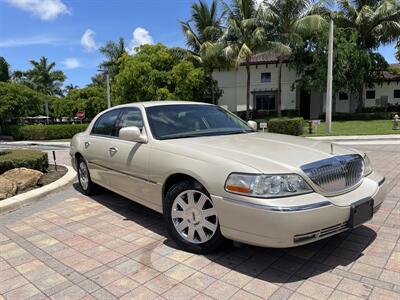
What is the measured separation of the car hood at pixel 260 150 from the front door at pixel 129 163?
1.55 feet

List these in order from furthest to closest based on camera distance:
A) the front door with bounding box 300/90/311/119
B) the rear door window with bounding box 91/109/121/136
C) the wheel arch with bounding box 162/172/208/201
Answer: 1. the front door with bounding box 300/90/311/119
2. the rear door window with bounding box 91/109/121/136
3. the wheel arch with bounding box 162/172/208/201

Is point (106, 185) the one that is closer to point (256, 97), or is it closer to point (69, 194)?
point (69, 194)

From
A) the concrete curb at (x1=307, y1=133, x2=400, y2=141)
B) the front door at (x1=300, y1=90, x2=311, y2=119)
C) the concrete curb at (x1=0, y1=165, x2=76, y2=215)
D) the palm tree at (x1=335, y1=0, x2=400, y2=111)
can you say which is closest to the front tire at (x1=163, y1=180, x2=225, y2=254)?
the concrete curb at (x1=0, y1=165, x2=76, y2=215)

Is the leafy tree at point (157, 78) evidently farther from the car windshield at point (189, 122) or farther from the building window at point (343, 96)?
the car windshield at point (189, 122)

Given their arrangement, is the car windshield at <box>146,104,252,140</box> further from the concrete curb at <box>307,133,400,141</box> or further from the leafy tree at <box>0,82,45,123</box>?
the leafy tree at <box>0,82,45,123</box>

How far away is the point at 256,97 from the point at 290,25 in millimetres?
8169

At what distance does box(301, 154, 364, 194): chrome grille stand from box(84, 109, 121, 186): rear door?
298cm

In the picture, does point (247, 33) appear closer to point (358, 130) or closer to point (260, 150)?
point (358, 130)

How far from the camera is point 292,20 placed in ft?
83.6

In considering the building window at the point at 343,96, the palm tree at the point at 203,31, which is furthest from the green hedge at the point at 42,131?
the building window at the point at 343,96

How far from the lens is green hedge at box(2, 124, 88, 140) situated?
26.1 metres

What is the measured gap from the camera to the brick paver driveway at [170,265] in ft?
9.75

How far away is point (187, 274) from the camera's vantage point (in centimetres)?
326

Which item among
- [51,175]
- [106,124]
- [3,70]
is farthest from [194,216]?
[3,70]
